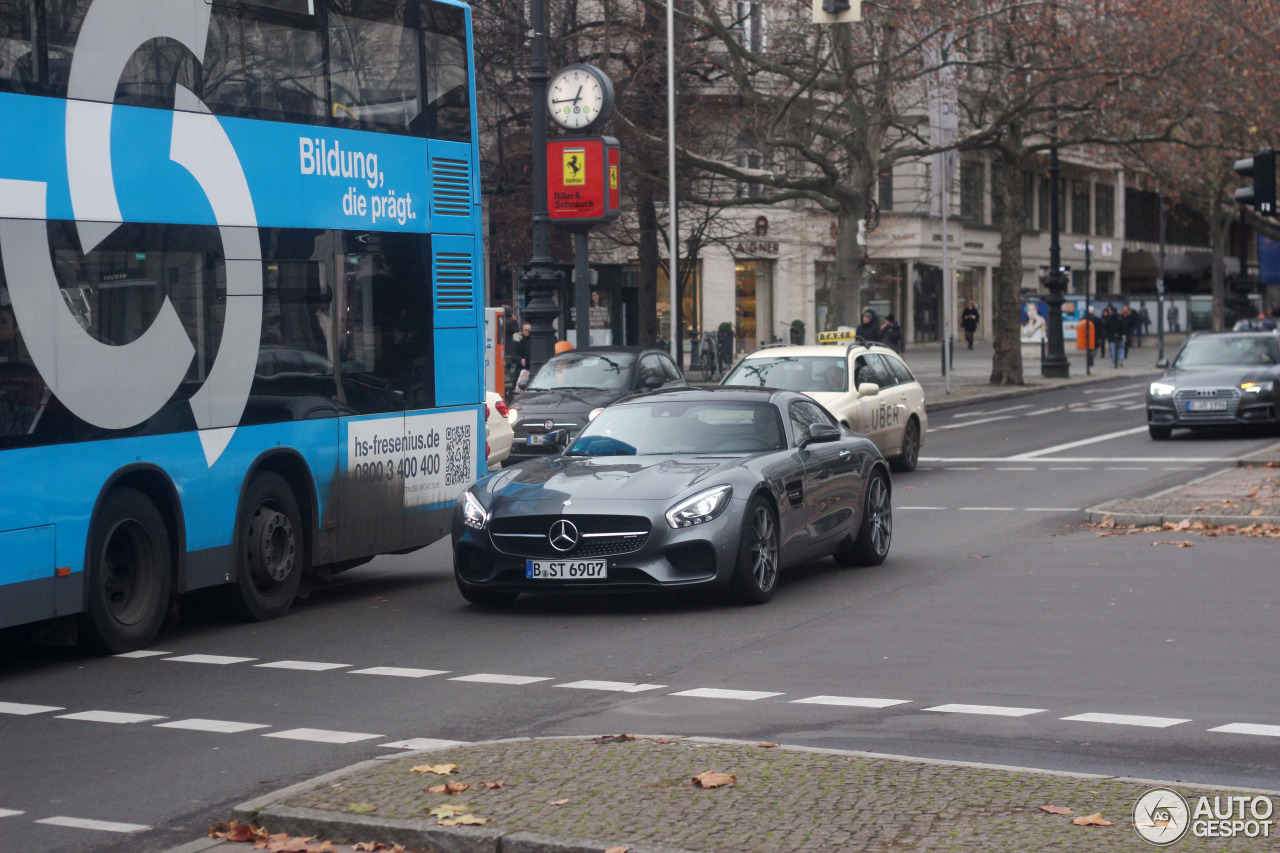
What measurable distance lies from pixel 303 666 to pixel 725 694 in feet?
8.20

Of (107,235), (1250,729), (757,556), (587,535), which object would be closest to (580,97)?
(757,556)

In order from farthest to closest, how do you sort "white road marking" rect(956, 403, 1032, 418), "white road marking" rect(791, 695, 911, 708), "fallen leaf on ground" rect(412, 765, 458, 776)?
"white road marking" rect(956, 403, 1032, 418) → "white road marking" rect(791, 695, 911, 708) → "fallen leaf on ground" rect(412, 765, 458, 776)

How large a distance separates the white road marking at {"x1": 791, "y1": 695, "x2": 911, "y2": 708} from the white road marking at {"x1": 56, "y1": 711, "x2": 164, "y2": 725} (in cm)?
299

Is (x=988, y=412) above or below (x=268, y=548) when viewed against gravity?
below

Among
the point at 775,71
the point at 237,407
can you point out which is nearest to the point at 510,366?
the point at 775,71

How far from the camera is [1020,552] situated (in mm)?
14383

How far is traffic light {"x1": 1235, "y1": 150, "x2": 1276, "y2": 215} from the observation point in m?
19.8

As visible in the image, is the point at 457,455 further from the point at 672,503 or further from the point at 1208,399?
the point at 1208,399

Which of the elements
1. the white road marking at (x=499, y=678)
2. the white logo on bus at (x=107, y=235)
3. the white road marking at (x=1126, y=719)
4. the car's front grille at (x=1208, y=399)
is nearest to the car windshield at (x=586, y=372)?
the car's front grille at (x=1208, y=399)

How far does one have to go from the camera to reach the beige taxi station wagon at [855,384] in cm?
2105

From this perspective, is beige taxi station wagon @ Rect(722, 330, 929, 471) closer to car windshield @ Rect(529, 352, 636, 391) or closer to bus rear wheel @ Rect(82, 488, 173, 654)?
car windshield @ Rect(529, 352, 636, 391)

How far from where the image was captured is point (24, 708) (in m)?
8.51

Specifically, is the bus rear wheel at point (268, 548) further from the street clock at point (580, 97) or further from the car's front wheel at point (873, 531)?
the street clock at point (580, 97)

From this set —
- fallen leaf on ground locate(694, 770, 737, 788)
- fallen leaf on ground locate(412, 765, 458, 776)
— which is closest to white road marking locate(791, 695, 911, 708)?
fallen leaf on ground locate(694, 770, 737, 788)
